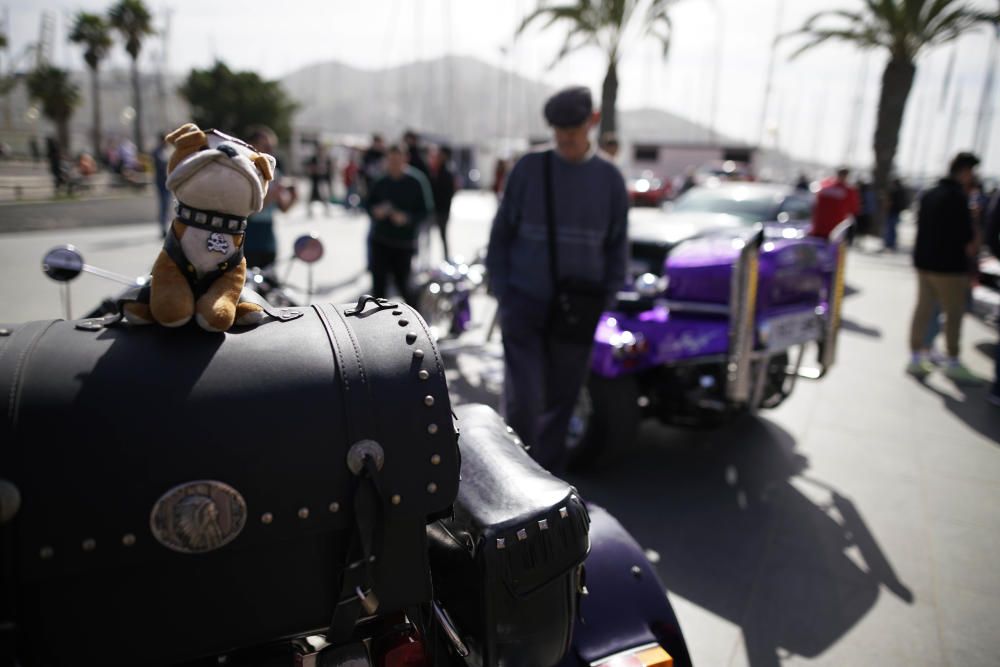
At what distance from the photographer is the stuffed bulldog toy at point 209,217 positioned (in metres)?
1.36

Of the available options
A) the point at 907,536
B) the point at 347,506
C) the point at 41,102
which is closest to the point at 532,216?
the point at 347,506

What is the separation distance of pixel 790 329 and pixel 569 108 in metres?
1.86

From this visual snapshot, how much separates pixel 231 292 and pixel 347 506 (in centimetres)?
55

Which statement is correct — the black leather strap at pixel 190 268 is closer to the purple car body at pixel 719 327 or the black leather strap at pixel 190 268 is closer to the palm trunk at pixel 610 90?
the purple car body at pixel 719 327

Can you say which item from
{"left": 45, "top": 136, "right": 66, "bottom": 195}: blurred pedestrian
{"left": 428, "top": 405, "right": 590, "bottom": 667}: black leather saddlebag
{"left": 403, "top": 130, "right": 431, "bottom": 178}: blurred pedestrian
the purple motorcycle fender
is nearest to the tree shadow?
the purple motorcycle fender

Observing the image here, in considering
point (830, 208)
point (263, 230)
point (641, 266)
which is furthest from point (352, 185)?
point (641, 266)

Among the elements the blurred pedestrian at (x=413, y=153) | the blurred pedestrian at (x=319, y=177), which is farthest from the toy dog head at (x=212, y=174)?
the blurred pedestrian at (x=319, y=177)

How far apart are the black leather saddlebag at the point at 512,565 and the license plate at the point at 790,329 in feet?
8.17

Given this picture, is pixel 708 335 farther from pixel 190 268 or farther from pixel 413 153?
pixel 413 153

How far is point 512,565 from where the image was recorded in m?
1.33

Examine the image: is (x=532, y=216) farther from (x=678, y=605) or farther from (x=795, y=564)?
(x=795, y=564)

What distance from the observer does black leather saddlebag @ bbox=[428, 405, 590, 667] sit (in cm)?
134

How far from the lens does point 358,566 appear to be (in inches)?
46.8

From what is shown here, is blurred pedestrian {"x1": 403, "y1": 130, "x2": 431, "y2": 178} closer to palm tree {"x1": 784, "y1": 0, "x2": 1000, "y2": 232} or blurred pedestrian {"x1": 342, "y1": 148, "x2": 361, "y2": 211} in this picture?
blurred pedestrian {"x1": 342, "y1": 148, "x2": 361, "y2": 211}
